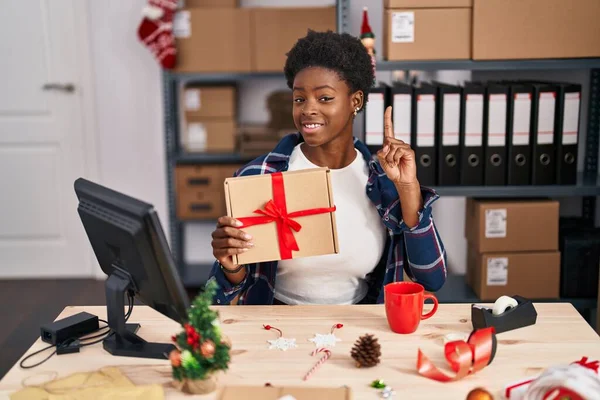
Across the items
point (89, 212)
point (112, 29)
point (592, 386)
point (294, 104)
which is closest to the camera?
point (592, 386)

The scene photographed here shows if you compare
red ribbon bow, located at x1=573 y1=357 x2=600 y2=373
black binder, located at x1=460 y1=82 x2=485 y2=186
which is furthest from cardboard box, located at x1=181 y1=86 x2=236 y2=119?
red ribbon bow, located at x1=573 y1=357 x2=600 y2=373

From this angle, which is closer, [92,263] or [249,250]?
[249,250]

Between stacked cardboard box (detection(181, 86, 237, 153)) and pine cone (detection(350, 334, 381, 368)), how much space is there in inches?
96.6

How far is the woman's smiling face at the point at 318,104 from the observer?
174cm

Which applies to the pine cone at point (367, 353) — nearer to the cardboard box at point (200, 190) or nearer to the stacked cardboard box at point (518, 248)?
the stacked cardboard box at point (518, 248)

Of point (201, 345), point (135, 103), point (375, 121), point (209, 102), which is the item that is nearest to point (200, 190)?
point (209, 102)

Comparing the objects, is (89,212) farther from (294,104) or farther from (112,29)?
(112,29)

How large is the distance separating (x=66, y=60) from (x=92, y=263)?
1154 mm

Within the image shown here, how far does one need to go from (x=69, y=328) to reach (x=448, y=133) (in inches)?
66.6

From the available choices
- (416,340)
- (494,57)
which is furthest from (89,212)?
(494,57)

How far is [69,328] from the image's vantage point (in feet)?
4.83

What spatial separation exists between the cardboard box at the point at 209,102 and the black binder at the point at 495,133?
4.46ft

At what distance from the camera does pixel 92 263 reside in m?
4.23

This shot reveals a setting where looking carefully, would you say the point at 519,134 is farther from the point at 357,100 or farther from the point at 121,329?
the point at 121,329
